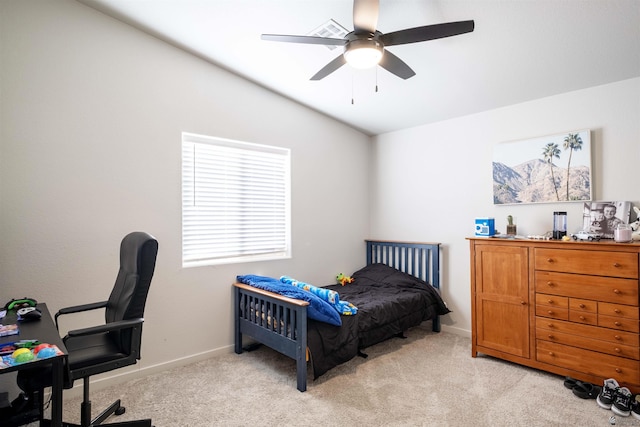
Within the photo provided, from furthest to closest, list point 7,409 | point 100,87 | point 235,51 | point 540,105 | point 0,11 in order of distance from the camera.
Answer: point 540,105 < point 235,51 < point 100,87 < point 0,11 < point 7,409

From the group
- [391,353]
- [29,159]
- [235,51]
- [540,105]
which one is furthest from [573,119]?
[29,159]

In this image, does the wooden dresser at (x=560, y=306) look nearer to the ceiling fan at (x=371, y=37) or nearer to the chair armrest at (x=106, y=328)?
the ceiling fan at (x=371, y=37)

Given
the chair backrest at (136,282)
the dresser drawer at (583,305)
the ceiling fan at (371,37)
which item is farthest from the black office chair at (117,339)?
the dresser drawer at (583,305)

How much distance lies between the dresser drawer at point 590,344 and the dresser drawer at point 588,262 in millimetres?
492

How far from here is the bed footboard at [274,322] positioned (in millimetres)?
2518

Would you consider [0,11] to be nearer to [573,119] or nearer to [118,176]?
[118,176]

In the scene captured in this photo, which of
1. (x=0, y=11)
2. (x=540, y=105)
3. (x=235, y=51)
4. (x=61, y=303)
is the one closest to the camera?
(x=0, y=11)

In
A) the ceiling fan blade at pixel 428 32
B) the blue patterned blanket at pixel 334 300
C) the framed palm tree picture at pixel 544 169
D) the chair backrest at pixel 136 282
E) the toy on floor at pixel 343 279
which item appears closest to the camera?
the ceiling fan blade at pixel 428 32

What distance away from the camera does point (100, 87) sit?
8.58 feet

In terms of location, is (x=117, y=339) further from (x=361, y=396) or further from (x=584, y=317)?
(x=584, y=317)

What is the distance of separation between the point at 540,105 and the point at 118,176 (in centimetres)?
380

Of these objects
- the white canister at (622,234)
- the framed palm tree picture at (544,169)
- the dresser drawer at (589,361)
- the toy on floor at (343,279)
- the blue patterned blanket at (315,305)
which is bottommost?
the dresser drawer at (589,361)

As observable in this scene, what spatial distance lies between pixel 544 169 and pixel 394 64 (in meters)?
1.95

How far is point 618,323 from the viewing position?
239 cm
